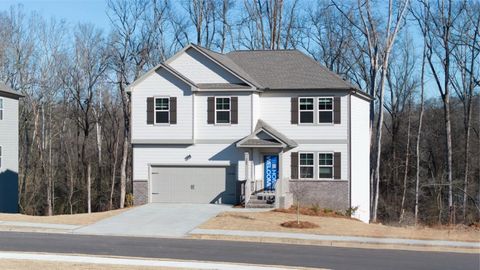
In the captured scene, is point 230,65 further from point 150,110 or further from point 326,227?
point 326,227

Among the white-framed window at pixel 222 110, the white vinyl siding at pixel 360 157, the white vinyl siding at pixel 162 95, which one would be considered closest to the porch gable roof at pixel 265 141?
the white-framed window at pixel 222 110

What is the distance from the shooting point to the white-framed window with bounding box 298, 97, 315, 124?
35625mm

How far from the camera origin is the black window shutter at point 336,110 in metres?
35.2

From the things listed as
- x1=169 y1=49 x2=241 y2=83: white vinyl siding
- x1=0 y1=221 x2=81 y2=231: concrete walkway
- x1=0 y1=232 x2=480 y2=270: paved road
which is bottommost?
x1=0 y1=232 x2=480 y2=270: paved road

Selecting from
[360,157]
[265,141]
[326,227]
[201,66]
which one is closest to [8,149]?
[201,66]

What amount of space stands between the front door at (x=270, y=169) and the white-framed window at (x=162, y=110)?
5375 mm

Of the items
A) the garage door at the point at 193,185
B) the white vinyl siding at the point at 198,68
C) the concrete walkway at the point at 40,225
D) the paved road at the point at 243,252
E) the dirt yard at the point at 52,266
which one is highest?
the white vinyl siding at the point at 198,68

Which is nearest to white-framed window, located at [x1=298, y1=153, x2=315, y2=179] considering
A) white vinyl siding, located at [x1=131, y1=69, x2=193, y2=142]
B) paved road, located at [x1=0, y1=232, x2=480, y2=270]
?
white vinyl siding, located at [x1=131, y1=69, x2=193, y2=142]

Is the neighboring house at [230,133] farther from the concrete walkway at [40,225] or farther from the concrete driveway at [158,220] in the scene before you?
the concrete walkway at [40,225]

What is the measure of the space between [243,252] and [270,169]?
14.5 meters

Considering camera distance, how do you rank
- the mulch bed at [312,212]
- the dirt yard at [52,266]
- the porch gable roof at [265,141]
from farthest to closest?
the porch gable roof at [265,141] < the mulch bed at [312,212] < the dirt yard at [52,266]

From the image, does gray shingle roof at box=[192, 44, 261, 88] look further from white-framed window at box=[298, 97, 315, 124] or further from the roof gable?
white-framed window at box=[298, 97, 315, 124]

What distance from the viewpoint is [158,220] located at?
29797mm

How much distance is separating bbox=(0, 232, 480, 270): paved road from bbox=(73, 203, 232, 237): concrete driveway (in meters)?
1.37
